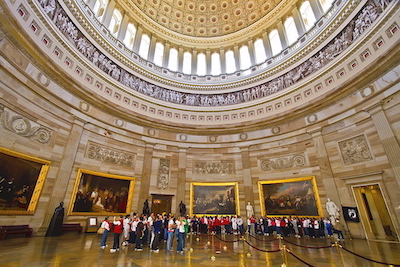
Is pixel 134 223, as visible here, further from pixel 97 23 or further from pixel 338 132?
pixel 97 23

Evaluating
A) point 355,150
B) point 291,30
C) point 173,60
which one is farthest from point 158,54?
point 355,150

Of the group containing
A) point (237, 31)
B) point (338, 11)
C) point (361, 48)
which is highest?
point (237, 31)

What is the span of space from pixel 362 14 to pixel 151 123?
16389 mm

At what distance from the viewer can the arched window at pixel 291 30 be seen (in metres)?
18.4

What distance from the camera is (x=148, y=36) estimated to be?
2097 centimetres

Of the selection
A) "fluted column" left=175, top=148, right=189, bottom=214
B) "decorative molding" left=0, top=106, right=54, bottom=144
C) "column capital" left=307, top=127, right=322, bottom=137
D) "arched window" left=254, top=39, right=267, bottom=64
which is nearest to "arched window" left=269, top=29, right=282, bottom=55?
"arched window" left=254, top=39, right=267, bottom=64

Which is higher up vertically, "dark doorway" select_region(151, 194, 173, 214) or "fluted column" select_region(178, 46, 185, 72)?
"fluted column" select_region(178, 46, 185, 72)

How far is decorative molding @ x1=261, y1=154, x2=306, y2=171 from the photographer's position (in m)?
14.2

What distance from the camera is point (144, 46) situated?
2041 centimetres

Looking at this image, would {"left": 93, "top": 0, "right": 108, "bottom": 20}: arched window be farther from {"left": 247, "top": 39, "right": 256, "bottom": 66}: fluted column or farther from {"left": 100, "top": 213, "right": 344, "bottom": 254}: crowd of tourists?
{"left": 100, "top": 213, "right": 344, "bottom": 254}: crowd of tourists

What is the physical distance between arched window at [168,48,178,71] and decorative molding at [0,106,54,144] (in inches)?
539

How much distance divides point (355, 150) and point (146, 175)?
14.1 meters

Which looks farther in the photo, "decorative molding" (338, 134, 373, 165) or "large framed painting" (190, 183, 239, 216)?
"large framed painting" (190, 183, 239, 216)

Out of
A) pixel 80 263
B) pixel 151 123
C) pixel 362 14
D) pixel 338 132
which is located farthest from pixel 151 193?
pixel 362 14
